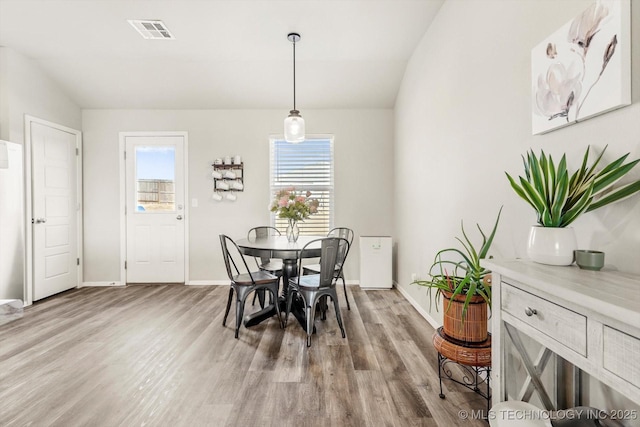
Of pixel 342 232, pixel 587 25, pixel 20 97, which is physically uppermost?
pixel 20 97

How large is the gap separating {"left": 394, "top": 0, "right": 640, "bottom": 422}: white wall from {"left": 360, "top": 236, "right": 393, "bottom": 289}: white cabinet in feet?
1.38

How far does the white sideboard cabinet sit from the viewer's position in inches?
28.0

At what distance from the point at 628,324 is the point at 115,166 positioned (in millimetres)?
5129

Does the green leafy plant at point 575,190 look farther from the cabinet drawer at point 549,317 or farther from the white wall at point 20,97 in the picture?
the white wall at point 20,97

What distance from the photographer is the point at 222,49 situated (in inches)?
130

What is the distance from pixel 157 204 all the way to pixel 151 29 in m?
2.22

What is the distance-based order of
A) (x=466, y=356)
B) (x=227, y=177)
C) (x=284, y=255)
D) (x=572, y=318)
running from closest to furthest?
1. (x=572, y=318)
2. (x=466, y=356)
3. (x=284, y=255)
4. (x=227, y=177)

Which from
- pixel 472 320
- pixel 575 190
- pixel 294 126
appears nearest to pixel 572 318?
pixel 575 190

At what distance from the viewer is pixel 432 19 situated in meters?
2.80

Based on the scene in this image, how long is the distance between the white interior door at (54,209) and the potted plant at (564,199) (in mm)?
4734

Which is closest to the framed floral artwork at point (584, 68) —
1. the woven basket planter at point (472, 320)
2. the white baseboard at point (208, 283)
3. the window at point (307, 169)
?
the woven basket planter at point (472, 320)

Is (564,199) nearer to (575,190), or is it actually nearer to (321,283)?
(575,190)

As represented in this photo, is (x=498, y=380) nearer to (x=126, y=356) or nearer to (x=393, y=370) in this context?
(x=393, y=370)

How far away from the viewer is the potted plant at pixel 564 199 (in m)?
1.01
